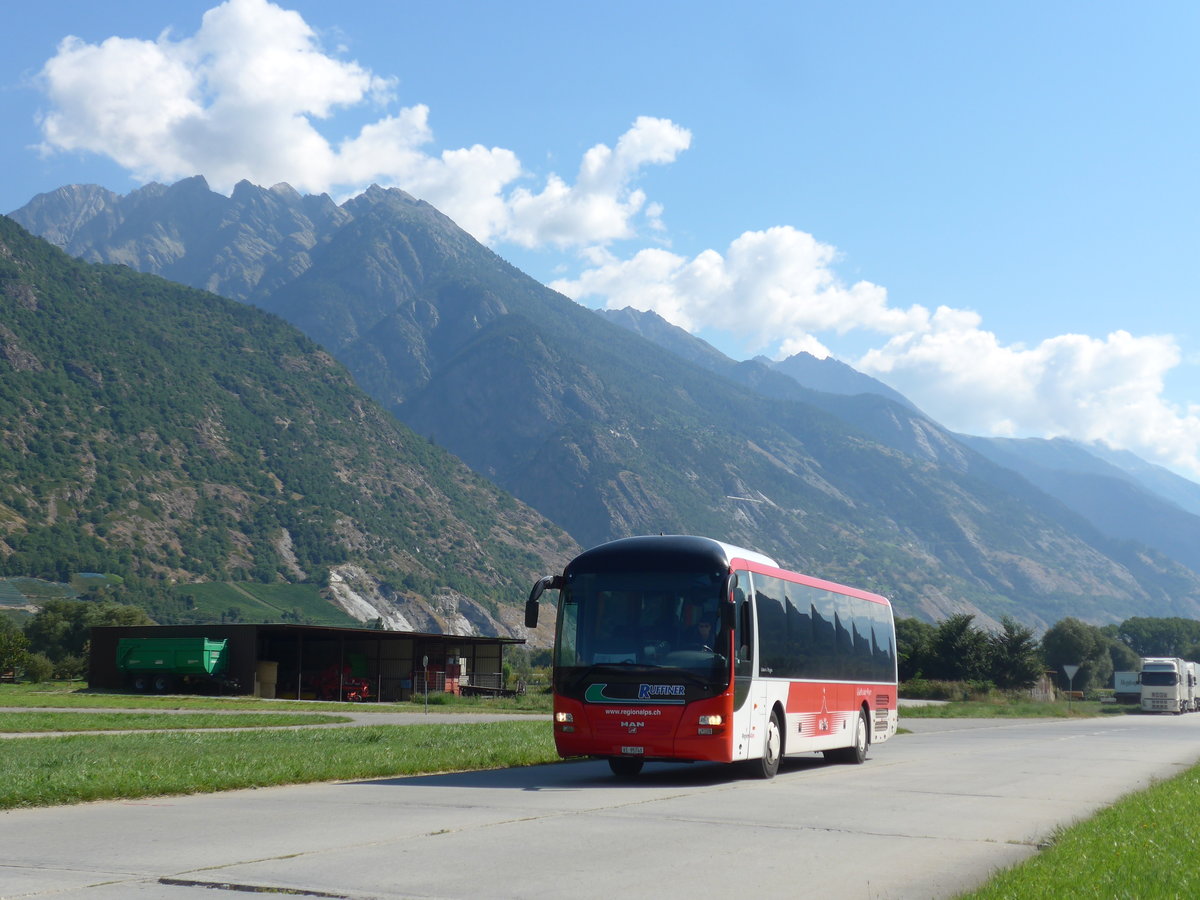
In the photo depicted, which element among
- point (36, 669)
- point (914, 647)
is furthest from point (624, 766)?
point (914, 647)

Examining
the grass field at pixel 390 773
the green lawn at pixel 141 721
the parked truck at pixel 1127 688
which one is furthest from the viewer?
the parked truck at pixel 1127 688

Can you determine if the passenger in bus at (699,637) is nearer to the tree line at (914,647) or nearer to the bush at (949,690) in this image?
the tree line at (914,647)

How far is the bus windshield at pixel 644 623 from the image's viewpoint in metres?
16.1

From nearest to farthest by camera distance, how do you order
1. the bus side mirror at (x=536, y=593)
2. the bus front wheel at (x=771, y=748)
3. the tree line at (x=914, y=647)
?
the bus side mirror at (x=536, y=593)
the bus front wheel at (x=771, y=748)
the tree line at (x=914, y=647)

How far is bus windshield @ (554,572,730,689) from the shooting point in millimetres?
16062

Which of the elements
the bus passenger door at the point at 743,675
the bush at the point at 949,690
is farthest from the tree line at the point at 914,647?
the bus passenger door at the point at 743,675

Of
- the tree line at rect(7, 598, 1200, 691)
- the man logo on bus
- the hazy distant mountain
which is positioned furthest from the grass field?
the hazy distant mountain

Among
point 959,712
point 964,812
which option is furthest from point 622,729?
point 959,712

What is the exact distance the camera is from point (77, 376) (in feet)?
507

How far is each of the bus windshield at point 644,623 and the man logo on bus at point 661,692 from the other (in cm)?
28

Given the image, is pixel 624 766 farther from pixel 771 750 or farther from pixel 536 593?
pixel 536 593

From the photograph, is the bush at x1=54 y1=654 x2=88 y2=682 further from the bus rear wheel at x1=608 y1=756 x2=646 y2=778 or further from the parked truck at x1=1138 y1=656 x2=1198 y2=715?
the bus rear wheel at x1=608 y1=756 x2=646 y2=778

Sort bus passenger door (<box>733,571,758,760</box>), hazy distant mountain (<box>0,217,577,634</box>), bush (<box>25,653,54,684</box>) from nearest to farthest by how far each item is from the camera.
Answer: bus passenger door (<box>733,571,758,760</box>)
bush (<box>25,653,54,684</box>)
hazy distant mountain (<box>0,217,577,634</box>)

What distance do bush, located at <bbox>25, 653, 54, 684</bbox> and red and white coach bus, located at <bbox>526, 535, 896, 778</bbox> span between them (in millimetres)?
62553
